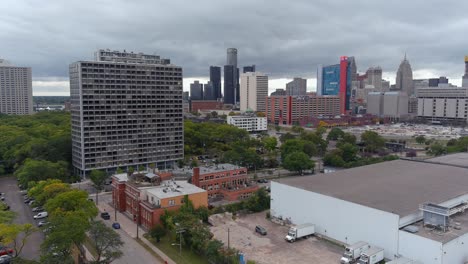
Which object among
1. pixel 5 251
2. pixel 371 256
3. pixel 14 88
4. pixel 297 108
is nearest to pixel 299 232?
pixel 371 256

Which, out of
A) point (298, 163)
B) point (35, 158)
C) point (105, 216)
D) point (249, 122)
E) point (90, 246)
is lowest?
point (90, 246)

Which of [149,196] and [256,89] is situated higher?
[256,89]

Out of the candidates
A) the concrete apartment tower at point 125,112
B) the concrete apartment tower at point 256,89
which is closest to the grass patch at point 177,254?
the concrete apartment tower at point 125,112

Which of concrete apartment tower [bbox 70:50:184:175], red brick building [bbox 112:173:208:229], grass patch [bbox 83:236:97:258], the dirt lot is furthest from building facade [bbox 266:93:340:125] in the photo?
grass patch [bbox 83:236:97:258]

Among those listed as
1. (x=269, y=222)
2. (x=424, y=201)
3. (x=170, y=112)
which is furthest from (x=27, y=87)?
(x=424, y=201)

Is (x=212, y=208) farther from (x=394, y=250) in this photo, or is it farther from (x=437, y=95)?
(x=437, y=95)

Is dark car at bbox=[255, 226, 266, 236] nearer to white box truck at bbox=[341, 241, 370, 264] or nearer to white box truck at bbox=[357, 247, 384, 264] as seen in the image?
white box truck at bbox=[341, 241, 370, 264]

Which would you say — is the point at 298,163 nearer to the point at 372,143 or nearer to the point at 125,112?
the point at 125,112
